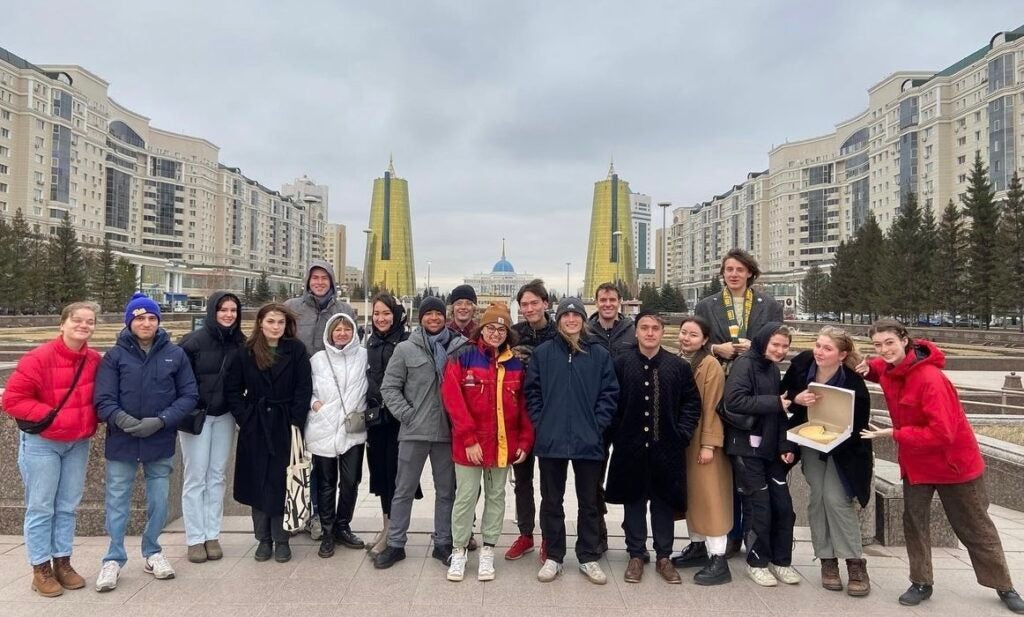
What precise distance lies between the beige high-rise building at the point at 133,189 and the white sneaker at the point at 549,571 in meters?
69.5

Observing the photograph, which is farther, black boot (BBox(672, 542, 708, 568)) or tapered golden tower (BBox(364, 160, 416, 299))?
tapered golden tower (BBox(364, 160, 416, 299))

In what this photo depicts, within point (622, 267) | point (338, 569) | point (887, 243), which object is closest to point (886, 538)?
point (338, 569)

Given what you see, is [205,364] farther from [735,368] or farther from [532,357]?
[735,368]

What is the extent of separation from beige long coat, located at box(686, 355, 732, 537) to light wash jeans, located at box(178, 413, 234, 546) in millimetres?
3422

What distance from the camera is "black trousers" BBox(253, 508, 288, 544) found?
13.4 ft

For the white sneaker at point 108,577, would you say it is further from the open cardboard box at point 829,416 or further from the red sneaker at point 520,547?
the open cardboard box at point 829,416

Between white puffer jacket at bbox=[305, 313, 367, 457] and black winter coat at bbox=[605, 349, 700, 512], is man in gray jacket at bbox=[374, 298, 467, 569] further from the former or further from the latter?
black winter coat at bbox=[605, 349, 700, 512]

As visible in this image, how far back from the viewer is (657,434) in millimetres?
3826

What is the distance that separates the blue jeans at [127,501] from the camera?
372 cm

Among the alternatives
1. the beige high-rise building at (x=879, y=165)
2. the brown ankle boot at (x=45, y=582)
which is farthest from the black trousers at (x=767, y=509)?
the beige high-rise building at (x=879, y=165)

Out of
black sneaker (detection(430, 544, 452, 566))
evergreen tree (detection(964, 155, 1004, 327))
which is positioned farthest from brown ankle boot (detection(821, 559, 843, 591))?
evergreen tree (detection(964, 155, 1004, 327))

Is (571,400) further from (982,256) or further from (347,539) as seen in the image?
(982,256)

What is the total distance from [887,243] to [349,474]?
46.9m

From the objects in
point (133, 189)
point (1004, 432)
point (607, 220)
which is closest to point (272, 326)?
point (1004, 432)
